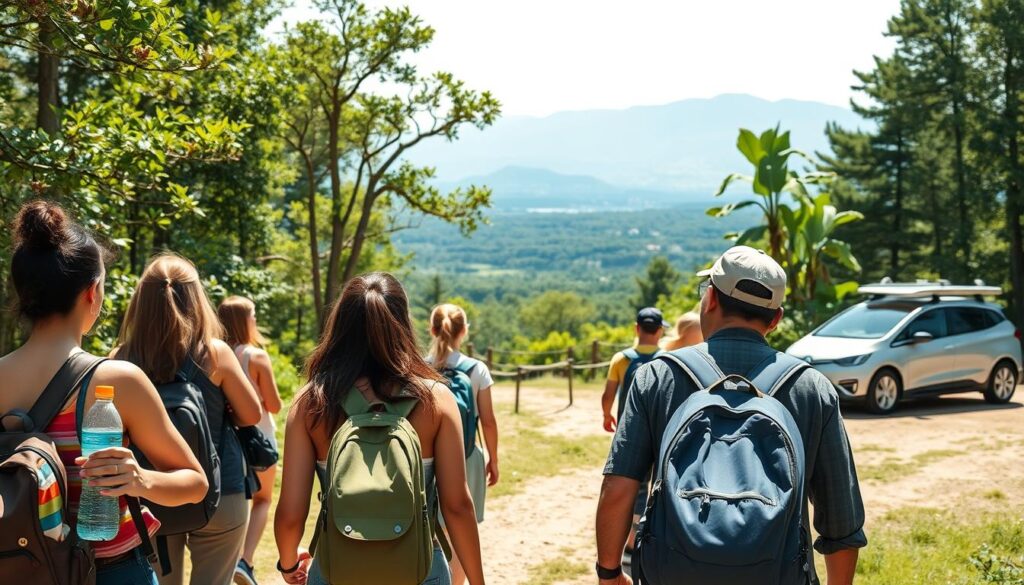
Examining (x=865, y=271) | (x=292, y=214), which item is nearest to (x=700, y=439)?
(x=292, y=214)

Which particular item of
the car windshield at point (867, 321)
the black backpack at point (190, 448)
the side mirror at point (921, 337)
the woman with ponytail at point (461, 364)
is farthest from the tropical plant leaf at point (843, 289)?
the black backpack at point (190, 448)

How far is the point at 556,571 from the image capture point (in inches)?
255

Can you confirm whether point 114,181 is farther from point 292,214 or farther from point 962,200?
point 962,200

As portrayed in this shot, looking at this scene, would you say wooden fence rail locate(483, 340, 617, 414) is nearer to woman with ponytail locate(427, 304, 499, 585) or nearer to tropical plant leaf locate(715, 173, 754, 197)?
tropical plant leaf locate(715, 173, 754, 197)

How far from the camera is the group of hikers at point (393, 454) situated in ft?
7.31

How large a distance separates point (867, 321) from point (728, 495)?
1137 cm

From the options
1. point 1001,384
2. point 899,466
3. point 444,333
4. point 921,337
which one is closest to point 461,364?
point 444,333

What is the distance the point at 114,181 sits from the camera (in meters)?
6.02

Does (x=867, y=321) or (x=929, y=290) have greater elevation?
(x=929, y=290)

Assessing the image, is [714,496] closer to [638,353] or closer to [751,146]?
[638,353]

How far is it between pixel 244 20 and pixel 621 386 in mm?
15059

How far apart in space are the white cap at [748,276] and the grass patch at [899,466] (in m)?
6.86

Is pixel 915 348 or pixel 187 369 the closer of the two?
pixel 187 369

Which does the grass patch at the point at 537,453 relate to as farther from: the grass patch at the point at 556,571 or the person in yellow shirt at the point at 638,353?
the person in yellow shirt at the point at 638,353
